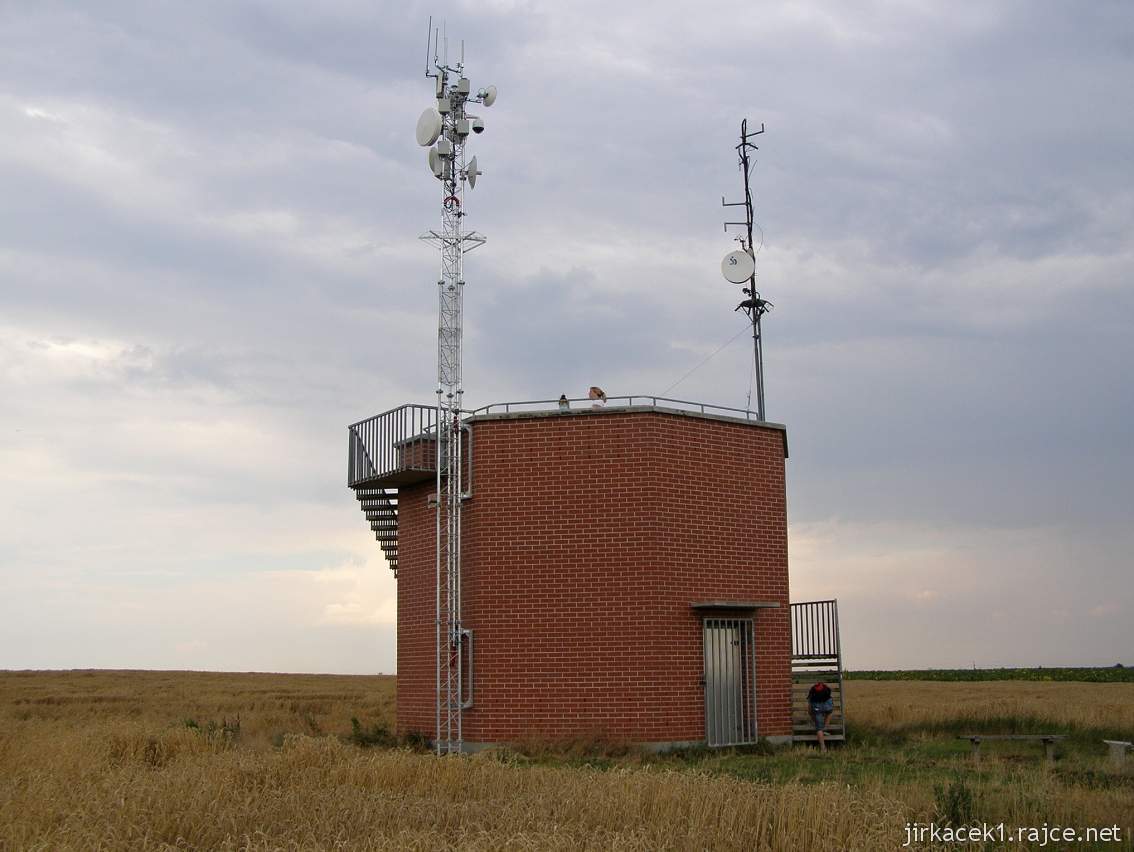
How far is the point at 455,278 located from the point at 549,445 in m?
3.86

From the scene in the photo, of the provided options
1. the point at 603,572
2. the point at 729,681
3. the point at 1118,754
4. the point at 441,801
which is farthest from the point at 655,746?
the point at 441,801

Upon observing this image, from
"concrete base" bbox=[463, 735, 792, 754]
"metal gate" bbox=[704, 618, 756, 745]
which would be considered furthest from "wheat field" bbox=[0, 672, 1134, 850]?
"metal gate" bbox=[704, 618, 756, 745]

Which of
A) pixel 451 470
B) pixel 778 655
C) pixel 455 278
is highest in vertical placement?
pixel 455 278

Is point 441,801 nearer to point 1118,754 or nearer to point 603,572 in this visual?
point 603,572

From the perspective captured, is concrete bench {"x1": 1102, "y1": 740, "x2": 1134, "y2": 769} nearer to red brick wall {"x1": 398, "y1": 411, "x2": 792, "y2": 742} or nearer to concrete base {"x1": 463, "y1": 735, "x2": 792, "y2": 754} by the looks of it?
red brick wall {"x1": 398, "y1": 411, "x2": 792, "y2": 742}

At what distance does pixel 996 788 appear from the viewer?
14516 millimetres

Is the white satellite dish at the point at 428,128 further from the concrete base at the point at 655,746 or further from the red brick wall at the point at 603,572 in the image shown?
the concrete base at the point at 655,746

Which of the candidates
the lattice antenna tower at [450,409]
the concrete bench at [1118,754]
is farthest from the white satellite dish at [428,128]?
the concrete bench at [1118,754]

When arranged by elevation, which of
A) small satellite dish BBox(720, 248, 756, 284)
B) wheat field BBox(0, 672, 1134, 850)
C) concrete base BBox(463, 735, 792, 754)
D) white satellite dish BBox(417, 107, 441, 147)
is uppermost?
white satellite dish BBox(417, 107, 441, 147)

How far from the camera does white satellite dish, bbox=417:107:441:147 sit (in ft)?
Answer: 79.2

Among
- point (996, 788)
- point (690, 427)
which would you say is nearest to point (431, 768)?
point (996, 788)

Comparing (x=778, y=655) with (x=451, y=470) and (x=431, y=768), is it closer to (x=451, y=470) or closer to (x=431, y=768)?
(x=451, y=470)

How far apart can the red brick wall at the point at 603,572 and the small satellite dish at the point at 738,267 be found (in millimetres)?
4240

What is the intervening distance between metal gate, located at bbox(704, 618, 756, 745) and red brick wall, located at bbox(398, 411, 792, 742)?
25 cm
